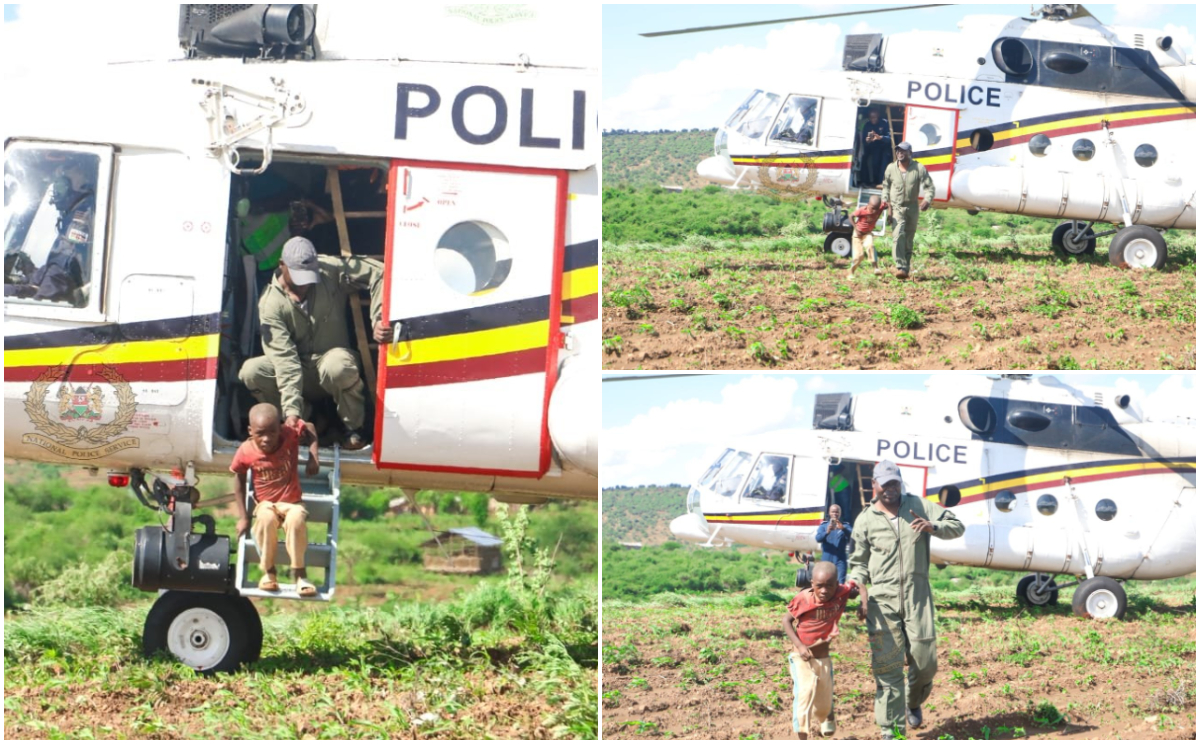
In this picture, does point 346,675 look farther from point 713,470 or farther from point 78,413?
point 713,470

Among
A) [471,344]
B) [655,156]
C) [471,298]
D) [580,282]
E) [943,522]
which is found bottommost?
[943,522]

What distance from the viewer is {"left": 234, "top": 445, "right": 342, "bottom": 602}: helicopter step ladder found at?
7.32 m

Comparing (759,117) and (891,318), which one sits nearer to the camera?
(891,318)

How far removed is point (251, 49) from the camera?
793 centimetres

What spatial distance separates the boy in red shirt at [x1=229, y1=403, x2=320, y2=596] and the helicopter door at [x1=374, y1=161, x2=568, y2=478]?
2.03 ft

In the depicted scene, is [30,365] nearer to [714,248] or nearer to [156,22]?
[156,22]

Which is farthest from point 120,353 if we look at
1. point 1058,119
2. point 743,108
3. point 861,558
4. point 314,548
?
point 1058,119

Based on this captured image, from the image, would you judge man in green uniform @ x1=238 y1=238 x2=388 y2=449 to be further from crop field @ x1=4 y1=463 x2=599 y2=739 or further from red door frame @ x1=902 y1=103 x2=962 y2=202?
red door frame @ x1=902 y1=103 x2=962 y2=202

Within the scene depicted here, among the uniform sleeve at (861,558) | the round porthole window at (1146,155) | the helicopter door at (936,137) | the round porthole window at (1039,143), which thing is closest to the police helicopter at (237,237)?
the uniform sleeve at (861,558)

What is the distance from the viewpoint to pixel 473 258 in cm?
774

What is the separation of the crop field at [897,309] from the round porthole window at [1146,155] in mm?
1115

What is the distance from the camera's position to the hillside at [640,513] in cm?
1927

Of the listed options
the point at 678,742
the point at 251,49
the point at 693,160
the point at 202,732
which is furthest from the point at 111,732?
the point at 693,160

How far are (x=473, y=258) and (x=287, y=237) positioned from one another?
A: 5.71 ft
